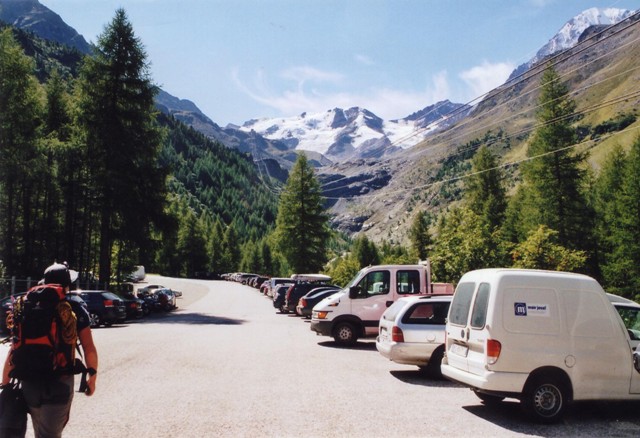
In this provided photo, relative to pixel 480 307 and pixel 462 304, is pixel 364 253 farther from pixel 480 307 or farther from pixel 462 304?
pixel 480 307

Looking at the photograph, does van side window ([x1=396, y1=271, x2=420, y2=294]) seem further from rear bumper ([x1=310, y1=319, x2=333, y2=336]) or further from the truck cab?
rear bumper ([x1=310, y1=319, x2=333, y2=336])

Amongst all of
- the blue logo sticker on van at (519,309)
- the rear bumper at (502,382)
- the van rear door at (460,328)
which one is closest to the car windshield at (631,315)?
the blue logo sticker on van at (519,309)

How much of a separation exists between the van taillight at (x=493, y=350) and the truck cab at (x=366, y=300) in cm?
896

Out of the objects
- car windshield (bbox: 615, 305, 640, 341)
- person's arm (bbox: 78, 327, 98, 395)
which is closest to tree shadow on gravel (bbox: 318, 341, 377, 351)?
car windshield (bbox: 615, 305, 640, 341)

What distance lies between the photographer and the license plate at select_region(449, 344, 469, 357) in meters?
8.35

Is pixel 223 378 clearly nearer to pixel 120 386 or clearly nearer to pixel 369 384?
pixel 120 386

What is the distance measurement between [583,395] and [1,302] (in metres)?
19.3

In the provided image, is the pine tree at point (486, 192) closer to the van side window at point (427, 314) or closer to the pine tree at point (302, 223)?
the pine tree at point (302, 223)

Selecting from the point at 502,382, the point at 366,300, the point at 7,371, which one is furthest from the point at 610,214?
the point at 7,371

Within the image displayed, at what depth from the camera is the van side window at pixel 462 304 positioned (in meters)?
8.55

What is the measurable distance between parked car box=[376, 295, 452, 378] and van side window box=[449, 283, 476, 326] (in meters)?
2.45

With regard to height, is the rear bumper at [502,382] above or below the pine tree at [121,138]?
below

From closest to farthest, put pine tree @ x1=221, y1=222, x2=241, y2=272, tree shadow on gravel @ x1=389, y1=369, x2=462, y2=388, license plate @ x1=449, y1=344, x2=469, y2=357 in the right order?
license plate @ x1=449, y1=344, x2=469, y2=357, tree shadow on gravel @ x1=389, y1=369, x2=462, y2=388, pine tree @ x1=221, y1=222, x2=241, y2=272

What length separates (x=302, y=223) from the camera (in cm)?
5981
